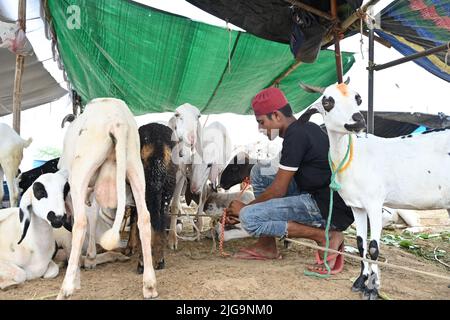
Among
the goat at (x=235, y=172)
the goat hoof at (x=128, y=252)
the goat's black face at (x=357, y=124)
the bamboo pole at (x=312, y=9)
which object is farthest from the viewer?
the goat at (x=235, y=172)

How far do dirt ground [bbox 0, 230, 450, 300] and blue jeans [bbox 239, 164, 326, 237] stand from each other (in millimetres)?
322

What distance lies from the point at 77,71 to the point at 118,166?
439cm

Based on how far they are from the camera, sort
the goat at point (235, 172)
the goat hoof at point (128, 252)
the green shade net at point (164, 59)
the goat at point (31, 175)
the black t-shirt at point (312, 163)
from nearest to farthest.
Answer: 1. the black t-shirt at point (312, 163)
2. the goat hoof at point (128, 252)
3. the goat at point (31, 175)
4. the green shade net at point (164, 59)
5. the goat at point (235, 172)

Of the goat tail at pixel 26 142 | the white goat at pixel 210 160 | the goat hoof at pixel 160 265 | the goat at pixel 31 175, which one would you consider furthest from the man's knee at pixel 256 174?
the goat tail at pixel 26 142

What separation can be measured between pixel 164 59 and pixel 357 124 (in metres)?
3.52

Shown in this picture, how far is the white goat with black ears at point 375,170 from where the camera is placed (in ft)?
7.82

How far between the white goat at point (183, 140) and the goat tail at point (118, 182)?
97 centimetres

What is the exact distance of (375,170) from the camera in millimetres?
2520

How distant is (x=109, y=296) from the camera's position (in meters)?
2.32

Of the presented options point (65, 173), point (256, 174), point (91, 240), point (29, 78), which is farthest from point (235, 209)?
point (29, 78)

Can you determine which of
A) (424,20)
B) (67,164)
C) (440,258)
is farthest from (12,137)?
(440,258)

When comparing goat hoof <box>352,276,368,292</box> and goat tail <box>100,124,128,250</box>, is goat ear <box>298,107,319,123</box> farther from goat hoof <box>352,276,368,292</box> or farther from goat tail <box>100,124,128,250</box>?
goat tail <box>100,124,128,250</box>

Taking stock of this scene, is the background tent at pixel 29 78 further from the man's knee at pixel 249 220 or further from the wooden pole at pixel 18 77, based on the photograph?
the man's knee at pixel 249 220

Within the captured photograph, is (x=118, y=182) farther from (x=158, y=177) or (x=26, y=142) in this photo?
(x=26, y=142)
